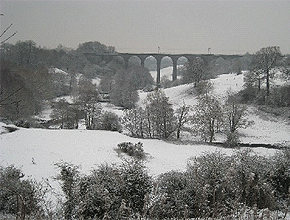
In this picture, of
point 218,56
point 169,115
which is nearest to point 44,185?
point 169,115

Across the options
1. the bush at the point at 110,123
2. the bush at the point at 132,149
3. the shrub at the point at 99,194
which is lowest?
the bush at the point at 132,149

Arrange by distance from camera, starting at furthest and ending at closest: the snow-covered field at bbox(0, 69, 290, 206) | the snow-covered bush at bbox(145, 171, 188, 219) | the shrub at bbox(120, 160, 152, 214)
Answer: the snow-covered field at bbox(0, 69, 290, 206) < the shrub at bbox(120, 160, 152, 214) < the snow-covered bush at bbox(145, 171, 188, 219)

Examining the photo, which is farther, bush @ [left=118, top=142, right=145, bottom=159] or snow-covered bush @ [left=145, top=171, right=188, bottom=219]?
bush @ [left=118, top=142, right=145, bottom=159]

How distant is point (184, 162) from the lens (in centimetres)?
1789

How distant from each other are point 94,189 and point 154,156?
10.9 meters

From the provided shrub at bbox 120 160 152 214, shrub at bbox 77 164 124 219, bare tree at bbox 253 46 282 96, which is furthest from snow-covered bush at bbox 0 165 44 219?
bare tree at bbox 253 46 282 96

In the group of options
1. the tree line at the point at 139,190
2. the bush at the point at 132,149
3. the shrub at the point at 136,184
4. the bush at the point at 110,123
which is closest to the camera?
the tree line at the point at 139,190

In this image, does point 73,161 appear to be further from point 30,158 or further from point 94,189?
point 94,189

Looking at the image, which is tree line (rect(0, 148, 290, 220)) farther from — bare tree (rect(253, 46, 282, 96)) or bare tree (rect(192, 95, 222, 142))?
bare tree (rect(253, 46, 282, 96))

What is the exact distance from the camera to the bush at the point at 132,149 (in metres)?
18.2

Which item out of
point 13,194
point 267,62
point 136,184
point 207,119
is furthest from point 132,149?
point 267,62

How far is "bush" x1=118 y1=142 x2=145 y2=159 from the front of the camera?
18.2 metres

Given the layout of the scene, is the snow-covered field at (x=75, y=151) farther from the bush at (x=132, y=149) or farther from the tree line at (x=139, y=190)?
Result: the tree line at (x=139, y=190)

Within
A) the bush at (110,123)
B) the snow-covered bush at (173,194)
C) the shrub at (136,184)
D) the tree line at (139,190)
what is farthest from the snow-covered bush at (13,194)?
the bush at (110,123)
